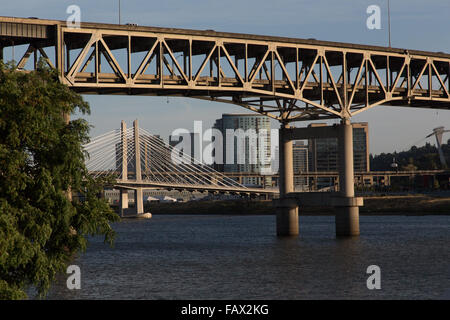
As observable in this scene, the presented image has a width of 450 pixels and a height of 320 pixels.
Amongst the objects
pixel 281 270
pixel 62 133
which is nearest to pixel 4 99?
pixel 62 133

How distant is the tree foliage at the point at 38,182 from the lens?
95.2 ft

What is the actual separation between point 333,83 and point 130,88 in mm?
24463

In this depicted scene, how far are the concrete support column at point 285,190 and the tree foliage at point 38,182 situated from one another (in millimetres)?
54705

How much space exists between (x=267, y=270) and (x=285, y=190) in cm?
2876

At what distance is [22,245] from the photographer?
28469 mm

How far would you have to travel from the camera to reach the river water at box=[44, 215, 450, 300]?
157ft

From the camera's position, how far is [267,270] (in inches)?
2338

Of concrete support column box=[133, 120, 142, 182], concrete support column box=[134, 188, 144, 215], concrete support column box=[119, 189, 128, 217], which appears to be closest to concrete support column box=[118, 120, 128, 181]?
concrete support column box=[133, 120, 142, 182]

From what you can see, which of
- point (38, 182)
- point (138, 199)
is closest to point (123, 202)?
point (138, 199)

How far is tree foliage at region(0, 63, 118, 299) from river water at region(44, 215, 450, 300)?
564 inches

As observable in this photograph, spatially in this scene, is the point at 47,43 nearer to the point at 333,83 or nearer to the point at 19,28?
the point at 19,28

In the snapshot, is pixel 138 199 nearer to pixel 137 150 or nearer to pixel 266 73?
pixel 137 150

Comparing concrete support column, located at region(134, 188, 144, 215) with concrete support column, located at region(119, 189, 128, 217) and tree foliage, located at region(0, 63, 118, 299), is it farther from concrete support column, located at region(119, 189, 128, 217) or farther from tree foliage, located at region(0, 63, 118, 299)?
tree foliage, located at region(0, 63, 118, 299)

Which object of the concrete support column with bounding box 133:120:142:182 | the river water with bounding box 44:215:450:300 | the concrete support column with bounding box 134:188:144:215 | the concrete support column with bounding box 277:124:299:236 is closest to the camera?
the river water with bounding box 44:215:450:300
